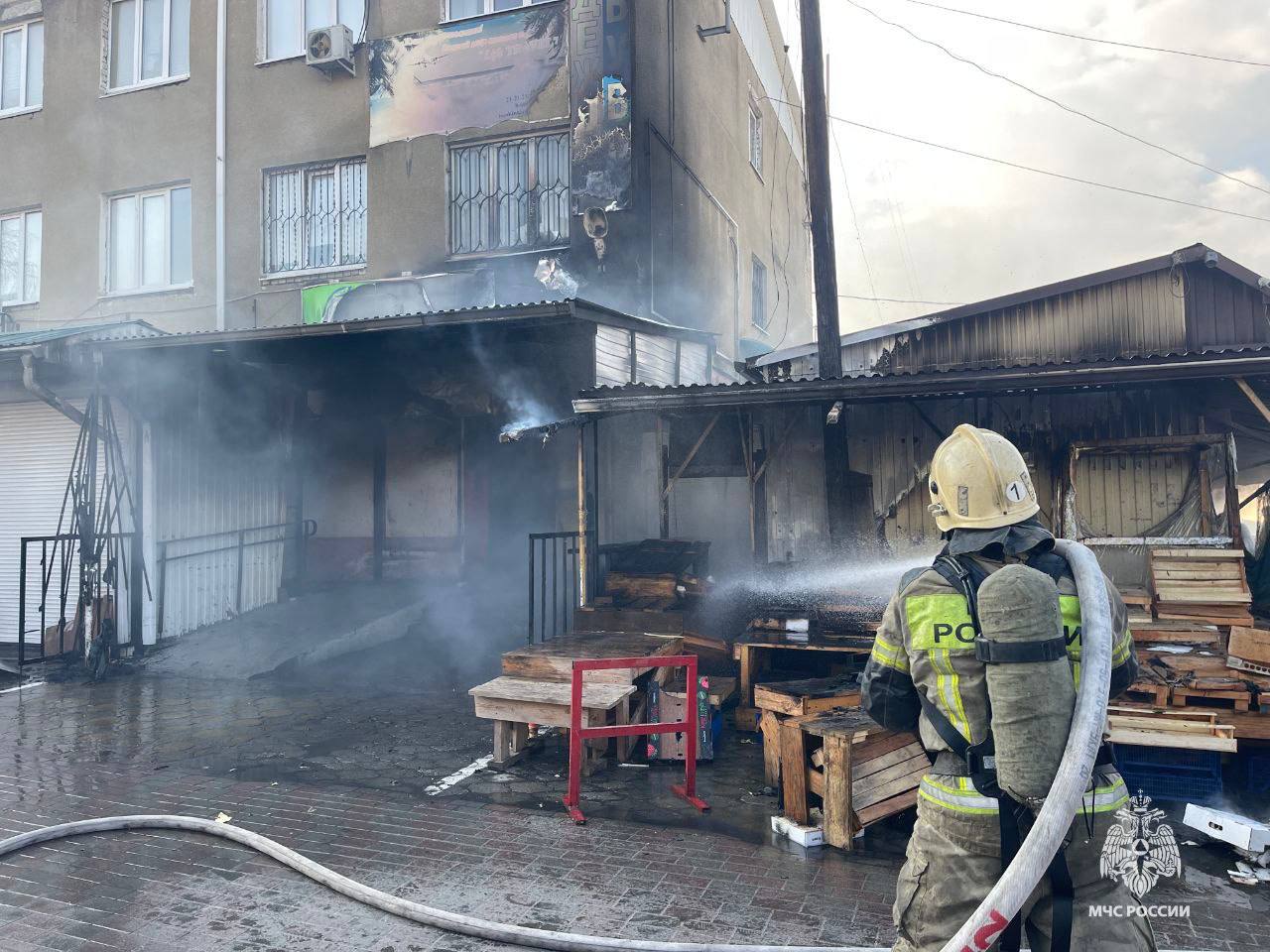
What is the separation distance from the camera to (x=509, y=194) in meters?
13.0

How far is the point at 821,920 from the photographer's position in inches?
176

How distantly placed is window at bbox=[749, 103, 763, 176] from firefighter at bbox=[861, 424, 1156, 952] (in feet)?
60.5

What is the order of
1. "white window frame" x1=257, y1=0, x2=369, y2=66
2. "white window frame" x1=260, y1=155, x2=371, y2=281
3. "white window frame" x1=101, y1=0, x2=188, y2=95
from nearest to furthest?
"white window frame" x1=260, y1=155, x2=371, y2=281
"white window frame" x1=257, y1=0, x2=369, y2=66
"white window frame" x1=101, y1=0, x2=188, y2=95

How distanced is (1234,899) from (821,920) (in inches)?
89.5

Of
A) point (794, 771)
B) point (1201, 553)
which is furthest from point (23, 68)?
point (1201, 553)

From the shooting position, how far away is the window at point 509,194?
41.6 ft

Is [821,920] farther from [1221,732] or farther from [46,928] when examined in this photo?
[46,928]

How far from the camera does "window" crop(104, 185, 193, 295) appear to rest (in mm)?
15070

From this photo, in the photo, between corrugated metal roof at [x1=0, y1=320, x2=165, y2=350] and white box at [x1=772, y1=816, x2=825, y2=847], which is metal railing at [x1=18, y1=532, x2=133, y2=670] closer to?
corrugated metal roof at [x1=0, y1=320, x2=165, y2=350]

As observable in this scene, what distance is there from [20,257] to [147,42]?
186 inches

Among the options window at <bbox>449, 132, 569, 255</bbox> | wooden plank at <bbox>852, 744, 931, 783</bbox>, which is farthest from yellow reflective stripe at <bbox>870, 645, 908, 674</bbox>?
window at <bbox>449, 132, 569, 255</bbox>

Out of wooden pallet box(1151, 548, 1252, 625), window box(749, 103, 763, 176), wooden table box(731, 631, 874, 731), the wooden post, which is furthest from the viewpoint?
window box(749, 103, 763, 176)

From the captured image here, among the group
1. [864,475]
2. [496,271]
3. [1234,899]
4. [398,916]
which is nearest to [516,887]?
[398,916]

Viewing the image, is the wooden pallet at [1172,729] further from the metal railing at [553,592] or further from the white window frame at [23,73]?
the white window frame at [23,73]
